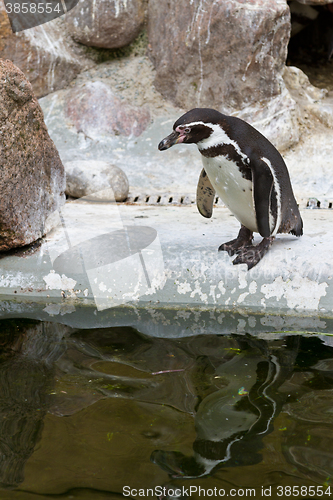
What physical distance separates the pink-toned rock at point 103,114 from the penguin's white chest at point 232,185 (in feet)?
8.87

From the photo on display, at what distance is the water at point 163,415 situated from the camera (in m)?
1.42

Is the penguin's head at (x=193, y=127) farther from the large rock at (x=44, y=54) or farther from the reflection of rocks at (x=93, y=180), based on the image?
the large rock at (x=44, y=54)

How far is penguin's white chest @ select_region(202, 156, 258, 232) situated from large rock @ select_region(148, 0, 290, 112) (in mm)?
2663

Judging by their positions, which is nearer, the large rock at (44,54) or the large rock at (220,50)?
the large rock at (220,50)

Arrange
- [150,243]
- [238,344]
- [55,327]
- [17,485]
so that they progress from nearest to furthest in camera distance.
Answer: [17,485] < [238,344] < [55,327] < [150,243]

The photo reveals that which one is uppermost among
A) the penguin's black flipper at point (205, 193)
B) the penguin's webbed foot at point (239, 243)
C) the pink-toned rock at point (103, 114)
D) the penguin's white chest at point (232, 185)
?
the penguin's white chest at point (232, 185)

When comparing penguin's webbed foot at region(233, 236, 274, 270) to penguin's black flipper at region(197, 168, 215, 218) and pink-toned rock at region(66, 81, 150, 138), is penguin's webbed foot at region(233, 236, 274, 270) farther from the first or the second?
pink-toned rock at region(66, 81, 150, 138)

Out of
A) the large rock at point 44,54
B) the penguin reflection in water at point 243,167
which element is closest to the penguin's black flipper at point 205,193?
the penguin reflection in water at point 243,167

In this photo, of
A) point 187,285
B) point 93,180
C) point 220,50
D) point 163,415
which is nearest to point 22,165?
point 187,285

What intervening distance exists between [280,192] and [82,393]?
4.52 feet

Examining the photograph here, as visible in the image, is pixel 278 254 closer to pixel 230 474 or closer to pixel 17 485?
pixel 230 474

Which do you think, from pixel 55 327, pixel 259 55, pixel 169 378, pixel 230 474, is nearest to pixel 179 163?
pixel 259 55

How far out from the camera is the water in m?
1.42

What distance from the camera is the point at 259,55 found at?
4715 mm
